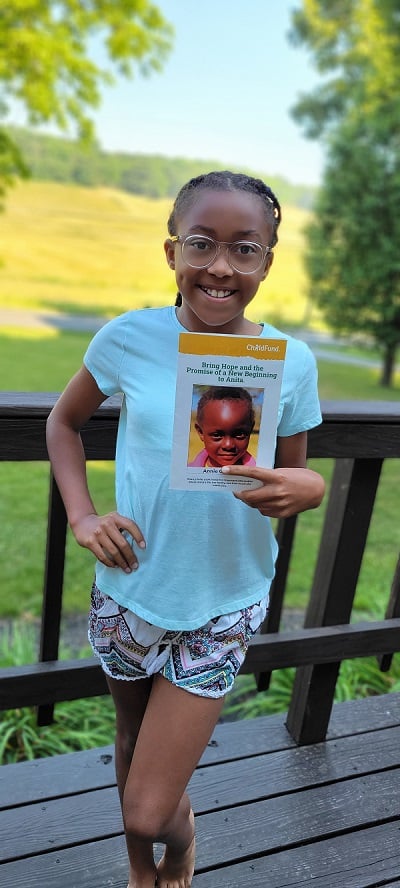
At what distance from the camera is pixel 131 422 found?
3.51 feet

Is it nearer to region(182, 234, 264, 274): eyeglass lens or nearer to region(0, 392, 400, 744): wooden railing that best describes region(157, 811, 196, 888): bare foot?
region(0, 392, 400, 744): wooden railing

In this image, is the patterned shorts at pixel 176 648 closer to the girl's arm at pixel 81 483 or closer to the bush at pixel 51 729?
the girl's arm at pixel 81 483

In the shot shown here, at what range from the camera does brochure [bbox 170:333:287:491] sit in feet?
3.13

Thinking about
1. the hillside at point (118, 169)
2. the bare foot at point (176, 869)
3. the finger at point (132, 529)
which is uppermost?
the hillside at point (118, 169)

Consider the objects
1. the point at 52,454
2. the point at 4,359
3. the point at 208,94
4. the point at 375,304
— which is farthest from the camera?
the point at 208,94

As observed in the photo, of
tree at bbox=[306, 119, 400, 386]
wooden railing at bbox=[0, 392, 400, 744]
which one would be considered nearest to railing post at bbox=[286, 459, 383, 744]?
wooden railing at bbox=[0, 392, 400, 744]

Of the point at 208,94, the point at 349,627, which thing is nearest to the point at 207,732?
the point at 349,627

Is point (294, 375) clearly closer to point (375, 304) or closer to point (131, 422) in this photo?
point (131, 422)

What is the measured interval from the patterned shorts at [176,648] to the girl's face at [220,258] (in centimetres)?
51

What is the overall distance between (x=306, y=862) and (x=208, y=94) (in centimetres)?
2684

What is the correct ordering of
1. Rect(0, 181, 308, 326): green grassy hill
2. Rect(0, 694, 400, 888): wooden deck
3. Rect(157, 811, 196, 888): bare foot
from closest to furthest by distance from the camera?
Rect(157, 811, 196, 888): bare foot → Rect(0, 694, 400, 888): wooden deck → Rect(0, 181, 308, 326): green grassy hill

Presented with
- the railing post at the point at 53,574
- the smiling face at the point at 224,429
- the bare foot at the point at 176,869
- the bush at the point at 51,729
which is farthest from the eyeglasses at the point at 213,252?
the bush at the point at 51,729

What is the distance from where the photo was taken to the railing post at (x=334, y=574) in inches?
68.7

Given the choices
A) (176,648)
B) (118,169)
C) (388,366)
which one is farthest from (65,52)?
(118,169)
